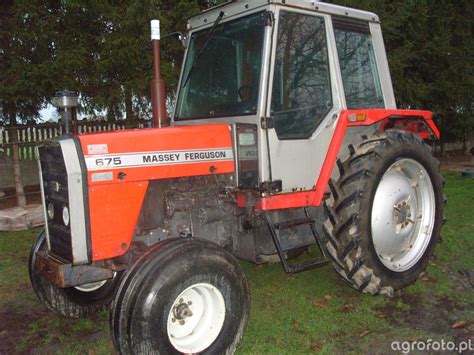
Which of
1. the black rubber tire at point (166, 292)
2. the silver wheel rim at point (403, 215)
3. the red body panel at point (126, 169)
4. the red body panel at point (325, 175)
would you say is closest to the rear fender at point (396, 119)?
the red body panel at point (325, 175)

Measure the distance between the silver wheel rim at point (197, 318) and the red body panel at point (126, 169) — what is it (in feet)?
1.75

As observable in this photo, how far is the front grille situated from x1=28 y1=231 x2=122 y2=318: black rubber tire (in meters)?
0.64

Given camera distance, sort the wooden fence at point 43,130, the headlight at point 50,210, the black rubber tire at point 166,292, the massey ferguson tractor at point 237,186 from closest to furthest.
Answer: the black rubber tire at point 166,292 → the massey ferguson tractor at point 237,186 → the headlight at point 50,210 → the wooden fence at point 43,130

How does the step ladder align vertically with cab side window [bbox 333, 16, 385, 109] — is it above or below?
below

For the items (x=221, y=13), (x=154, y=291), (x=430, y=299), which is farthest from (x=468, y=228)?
(x=154, y=291)

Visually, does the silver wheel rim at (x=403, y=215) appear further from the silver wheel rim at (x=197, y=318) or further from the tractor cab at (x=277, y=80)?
the silver wheel rim at (x=197, y=318)

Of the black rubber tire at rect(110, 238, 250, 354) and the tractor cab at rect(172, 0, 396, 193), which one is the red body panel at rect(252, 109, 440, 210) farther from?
the black rubber tire at rect(110, 238, 250, 354)

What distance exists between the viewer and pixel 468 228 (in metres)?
6.14

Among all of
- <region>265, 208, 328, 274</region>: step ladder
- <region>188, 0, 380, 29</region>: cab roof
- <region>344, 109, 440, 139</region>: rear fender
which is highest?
<region>188, 0, 380, 29</region>: cab roof

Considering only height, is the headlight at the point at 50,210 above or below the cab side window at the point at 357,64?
below

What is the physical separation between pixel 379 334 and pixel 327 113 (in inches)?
70.4

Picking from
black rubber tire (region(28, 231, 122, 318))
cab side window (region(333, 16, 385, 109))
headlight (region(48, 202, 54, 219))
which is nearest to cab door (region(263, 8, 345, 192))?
cab side window (region(333, 16, 385, 109))

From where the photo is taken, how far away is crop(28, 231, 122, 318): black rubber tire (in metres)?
3.74

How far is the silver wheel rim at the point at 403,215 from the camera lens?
3994mm
